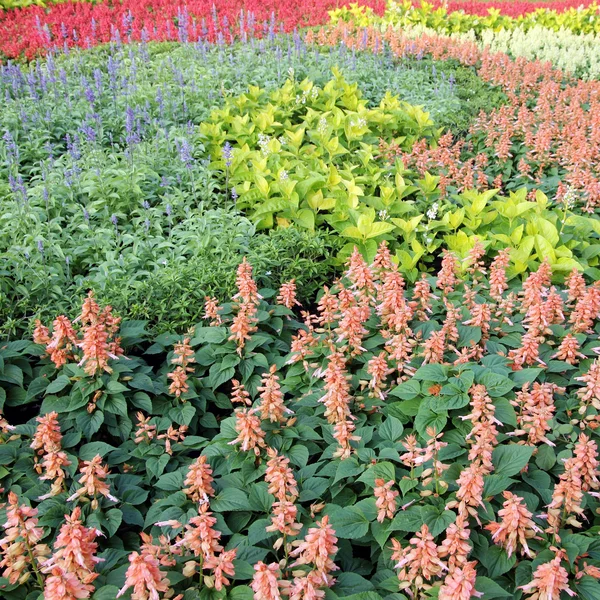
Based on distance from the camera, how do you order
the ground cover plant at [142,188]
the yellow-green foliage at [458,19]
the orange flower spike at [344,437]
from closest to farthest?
the orange flower spike at [344,437] < the ground cover plant at [142,188] < the yellow-green foliage at [458,19]

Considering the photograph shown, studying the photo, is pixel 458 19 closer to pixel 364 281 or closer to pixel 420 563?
pixel 364 281

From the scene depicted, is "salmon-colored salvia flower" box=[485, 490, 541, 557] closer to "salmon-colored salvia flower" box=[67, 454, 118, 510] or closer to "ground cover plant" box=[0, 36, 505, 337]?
"salmon-colored salvia flower" box=[67, 454, 118, 510]

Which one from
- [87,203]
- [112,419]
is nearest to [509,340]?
[112,419]

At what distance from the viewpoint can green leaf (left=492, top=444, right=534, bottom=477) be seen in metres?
2.71

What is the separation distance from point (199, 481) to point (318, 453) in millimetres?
836

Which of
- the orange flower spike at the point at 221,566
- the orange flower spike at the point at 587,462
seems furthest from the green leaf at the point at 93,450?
the orange flower spike at the point at 587,462

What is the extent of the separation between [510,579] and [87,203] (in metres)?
4.46

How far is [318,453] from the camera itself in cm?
324

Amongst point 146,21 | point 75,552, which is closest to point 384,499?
point 75,552

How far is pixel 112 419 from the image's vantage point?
10.8 feet

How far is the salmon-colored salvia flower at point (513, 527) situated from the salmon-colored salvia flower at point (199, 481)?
115 centimetres

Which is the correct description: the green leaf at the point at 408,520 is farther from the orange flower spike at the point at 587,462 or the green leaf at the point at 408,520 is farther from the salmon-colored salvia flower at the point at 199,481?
the salmon-colored salvia flower at the point at 199,481

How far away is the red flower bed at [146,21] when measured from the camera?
10.2 m

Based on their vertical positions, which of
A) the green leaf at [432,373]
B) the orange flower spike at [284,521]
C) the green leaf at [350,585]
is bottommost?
the green leaf at [350,585]
